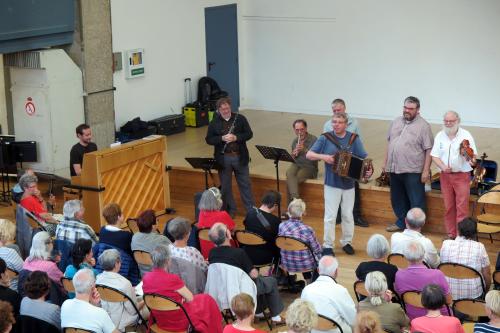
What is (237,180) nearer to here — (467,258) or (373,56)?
(467,258)

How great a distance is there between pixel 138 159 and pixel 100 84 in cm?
265

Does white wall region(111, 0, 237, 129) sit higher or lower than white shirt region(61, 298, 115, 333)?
higher

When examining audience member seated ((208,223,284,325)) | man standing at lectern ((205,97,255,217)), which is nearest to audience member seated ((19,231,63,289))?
audience member seated ((208,223,284,325))

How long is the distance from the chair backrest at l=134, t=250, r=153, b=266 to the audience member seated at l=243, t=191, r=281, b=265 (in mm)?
1052

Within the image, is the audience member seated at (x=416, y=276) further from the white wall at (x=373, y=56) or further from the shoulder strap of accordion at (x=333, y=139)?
the white wall at (x=373, y=56)

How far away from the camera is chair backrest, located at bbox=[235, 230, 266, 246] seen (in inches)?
309

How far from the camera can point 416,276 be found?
6.62 meters

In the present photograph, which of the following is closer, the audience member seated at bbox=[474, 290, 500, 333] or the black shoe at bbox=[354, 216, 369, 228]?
the audience member seated at bbox=[474, 290, 500, 333]

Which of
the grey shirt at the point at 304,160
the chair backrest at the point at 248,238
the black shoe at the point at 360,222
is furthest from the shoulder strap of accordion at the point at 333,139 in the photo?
the chair backrest at the point at 248,238

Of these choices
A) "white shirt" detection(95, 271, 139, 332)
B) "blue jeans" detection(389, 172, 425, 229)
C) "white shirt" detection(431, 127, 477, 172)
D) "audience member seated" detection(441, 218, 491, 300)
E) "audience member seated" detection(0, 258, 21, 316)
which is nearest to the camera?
"audience member seated" detection(0, 258, 21, 316)

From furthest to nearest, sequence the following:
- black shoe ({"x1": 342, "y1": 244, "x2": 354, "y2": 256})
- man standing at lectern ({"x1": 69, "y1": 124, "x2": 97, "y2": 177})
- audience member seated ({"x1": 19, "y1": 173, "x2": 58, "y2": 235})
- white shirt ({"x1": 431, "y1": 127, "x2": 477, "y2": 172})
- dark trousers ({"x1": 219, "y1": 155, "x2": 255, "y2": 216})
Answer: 1. dark trousers ({"x1": 219, "y1": 155, "x2": 255, "y2": 216})
2. man standing at lectern ({"x1": 69, "y1": 124, "x2": 97, "y2": 177})
3. black shoe ({"x1": 342, "y1": 244, "x2": 354, "y2": 256})
4. white shirt ({"x1": 431, "y1": 127, "x2": 477, "y2": 172})
5. audience member seated ({"x1": 19, "y1": 173, "x2": 58, "y2": 235})

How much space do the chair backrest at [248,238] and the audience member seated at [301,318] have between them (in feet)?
7.94

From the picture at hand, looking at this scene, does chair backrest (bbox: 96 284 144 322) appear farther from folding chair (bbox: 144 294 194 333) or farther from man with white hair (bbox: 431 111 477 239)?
man with white hair (bbox: 431 111 477 239)

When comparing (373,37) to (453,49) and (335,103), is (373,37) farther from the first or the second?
(335,103)
